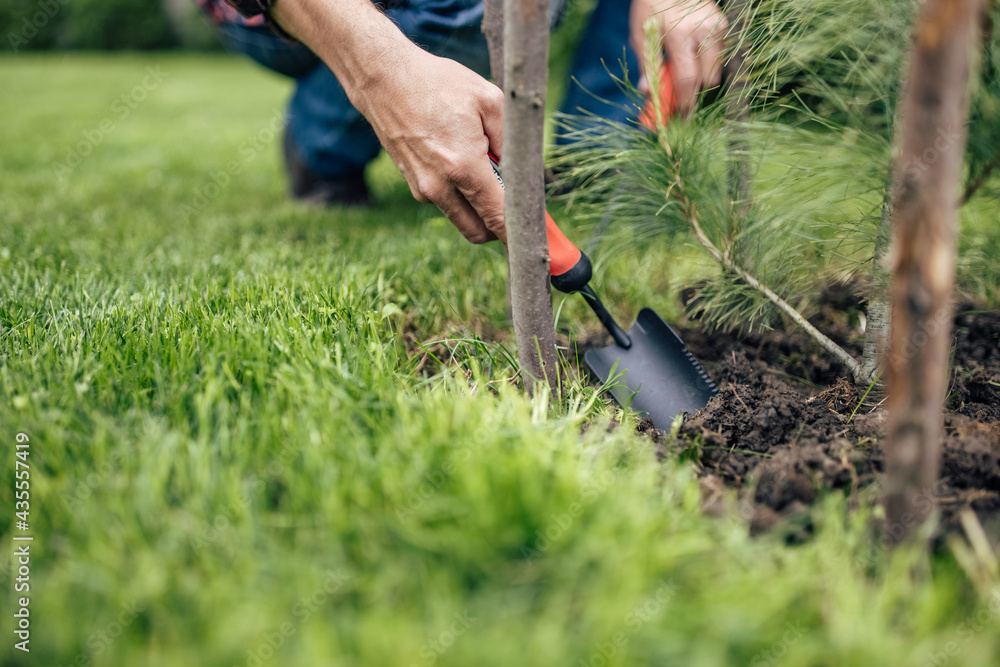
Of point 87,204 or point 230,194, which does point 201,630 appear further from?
point 230,194

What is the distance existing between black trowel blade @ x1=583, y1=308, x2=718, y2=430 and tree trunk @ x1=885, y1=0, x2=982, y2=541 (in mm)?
614

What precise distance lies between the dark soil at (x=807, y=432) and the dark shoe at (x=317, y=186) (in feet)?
7.19

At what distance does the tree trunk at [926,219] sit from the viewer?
2.27 ft

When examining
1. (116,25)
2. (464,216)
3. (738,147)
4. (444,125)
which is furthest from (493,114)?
(116,25)

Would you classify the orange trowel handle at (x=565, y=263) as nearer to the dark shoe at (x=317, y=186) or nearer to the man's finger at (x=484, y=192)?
the man's finger at (x=484, y=192)

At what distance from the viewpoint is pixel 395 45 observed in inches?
54.9

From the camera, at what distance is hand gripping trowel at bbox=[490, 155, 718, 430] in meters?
1.43

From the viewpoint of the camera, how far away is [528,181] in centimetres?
111

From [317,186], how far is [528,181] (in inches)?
100.0

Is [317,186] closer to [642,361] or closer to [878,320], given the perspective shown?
[642,361]

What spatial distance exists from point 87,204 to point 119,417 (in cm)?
263

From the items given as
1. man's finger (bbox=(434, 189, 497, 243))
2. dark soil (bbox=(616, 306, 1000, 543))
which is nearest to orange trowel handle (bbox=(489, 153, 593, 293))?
man's finger (bbox=(434, 189, 497, 243))

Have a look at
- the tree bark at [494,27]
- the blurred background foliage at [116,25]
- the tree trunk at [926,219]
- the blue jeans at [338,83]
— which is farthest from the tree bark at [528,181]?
the blurred background foliage at [116,25]

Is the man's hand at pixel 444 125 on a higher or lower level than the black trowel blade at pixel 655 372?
higher
